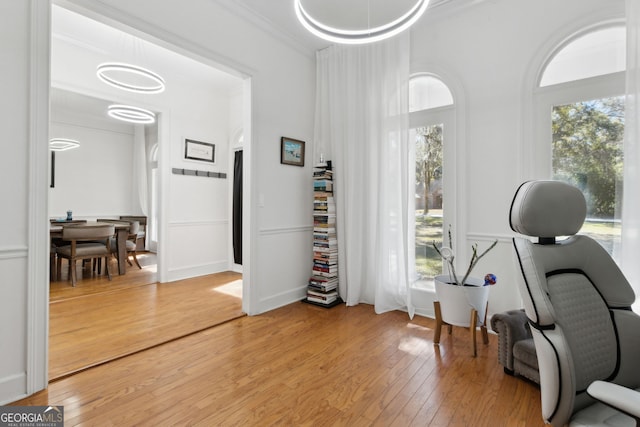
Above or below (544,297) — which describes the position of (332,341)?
below

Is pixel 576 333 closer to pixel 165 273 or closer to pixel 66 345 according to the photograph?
pixel 66 345

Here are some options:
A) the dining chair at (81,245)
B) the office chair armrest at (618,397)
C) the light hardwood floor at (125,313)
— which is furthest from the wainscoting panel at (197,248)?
the office chair armrest at (618,397)

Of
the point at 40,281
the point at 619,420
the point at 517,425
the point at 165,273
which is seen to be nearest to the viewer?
the point at 619,420

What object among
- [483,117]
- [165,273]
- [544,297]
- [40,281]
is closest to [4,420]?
[40,281]

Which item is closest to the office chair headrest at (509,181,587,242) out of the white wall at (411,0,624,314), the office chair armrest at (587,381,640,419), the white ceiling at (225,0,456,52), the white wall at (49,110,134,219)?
the office chair armrest at (587,381,640,419)

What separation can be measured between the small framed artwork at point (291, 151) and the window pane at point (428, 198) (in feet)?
4.16

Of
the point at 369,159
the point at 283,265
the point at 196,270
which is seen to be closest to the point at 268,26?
the point at 369,159

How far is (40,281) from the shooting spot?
1.82 metres

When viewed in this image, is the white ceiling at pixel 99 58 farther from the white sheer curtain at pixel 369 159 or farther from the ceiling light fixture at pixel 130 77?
the white sheer curtain at pixel 369 159

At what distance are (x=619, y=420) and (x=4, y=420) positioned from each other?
2.67 metres

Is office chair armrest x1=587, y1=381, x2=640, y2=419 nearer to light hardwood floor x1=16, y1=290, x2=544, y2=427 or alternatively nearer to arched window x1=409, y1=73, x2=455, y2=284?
light hardwood floor x1=16, y1=290, x2=544, y2=427

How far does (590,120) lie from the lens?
2359 mm

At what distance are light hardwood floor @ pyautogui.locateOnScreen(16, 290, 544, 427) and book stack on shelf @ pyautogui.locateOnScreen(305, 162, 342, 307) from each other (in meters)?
0.78

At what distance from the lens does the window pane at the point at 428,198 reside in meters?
3.09
